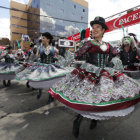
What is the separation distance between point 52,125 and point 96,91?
1574mm

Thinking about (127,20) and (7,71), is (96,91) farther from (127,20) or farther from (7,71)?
(127,20)

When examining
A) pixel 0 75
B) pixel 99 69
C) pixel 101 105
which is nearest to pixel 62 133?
pixel 101 105

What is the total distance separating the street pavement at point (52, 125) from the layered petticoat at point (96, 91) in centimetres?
41

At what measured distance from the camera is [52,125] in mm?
2881

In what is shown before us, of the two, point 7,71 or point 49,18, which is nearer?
point 7,71

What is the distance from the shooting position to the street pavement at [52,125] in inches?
97.1

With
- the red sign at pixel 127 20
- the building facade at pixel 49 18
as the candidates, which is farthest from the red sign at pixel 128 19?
the building facade at pixel 49 18

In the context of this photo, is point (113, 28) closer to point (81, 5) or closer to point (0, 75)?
point (0, 75)

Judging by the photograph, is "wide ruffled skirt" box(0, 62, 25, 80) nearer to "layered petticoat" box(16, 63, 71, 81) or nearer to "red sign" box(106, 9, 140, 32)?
"layered petticoat" box(16, 63, 71, 81)

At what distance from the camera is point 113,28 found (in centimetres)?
939

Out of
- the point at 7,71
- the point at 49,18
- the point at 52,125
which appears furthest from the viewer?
the point at 49,18

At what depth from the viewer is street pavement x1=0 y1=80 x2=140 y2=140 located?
2.47m

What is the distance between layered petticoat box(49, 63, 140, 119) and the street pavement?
1.34 ft

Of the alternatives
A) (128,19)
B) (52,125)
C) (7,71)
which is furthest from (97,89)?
(128,19)
